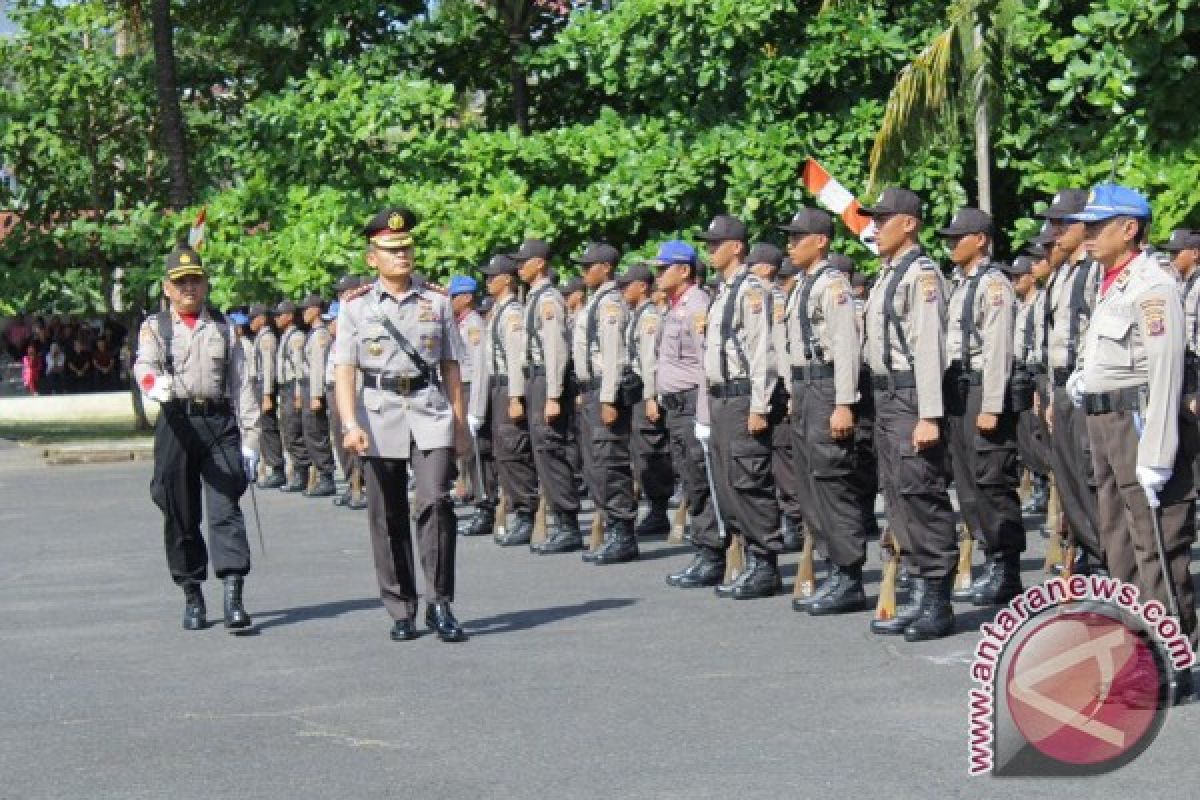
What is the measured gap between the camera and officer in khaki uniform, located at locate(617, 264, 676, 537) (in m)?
14.6

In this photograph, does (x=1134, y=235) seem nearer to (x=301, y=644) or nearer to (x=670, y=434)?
(x=301, y=644)

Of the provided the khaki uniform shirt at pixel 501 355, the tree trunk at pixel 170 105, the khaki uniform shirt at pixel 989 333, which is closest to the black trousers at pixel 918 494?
the khaki uniform shirt at pixel 989 333

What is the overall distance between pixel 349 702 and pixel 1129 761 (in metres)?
3.13

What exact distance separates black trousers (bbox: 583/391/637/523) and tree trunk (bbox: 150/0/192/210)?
16767 mm

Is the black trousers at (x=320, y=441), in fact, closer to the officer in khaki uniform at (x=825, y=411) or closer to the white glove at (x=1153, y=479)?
the officer in khaki uniform at (x=825, y=411)

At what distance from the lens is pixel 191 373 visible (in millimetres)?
11148

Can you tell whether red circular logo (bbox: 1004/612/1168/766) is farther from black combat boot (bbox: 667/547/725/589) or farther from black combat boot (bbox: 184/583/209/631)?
black combat boot (bbox: 184/583/209/631)

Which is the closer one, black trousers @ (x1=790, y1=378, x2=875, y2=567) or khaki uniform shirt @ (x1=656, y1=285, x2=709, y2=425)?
black trousers @ (x1=790, y1=378, x2=875, y2=567)

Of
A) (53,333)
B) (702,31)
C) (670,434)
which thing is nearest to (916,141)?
(702,31)

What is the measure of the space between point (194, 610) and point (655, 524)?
509cm

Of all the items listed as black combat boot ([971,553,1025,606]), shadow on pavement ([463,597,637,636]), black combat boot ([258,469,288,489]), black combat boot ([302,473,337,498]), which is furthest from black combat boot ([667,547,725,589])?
black combat boot ([258,469,288,489])

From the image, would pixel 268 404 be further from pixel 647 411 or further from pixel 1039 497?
pixel 1039 497

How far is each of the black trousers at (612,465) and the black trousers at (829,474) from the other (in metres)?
3.05
